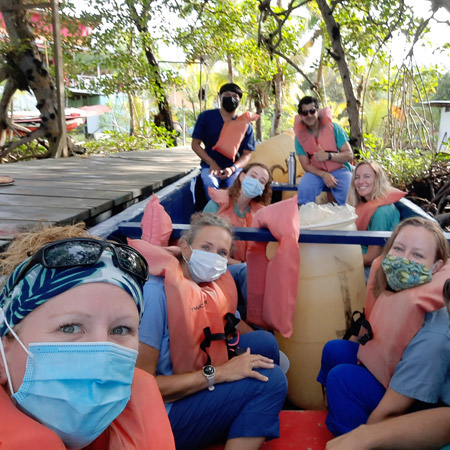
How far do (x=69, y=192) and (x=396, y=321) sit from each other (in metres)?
2.80

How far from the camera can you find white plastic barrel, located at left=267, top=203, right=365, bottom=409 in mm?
2598

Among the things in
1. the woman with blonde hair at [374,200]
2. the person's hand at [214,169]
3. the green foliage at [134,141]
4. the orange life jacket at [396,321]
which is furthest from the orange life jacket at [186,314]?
the green foliage at [134,141]

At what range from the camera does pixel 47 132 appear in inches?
347

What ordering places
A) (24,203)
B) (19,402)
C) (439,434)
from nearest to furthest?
(19,402) → (439,434) → (24,203)

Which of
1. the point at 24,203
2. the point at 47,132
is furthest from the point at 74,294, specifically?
the point at 47,132

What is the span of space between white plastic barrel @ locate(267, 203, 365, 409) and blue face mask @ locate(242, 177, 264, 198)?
3.07 ft

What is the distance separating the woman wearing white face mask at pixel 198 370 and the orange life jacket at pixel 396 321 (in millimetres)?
383

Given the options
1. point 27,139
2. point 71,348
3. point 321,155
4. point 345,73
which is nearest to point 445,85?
point 345,73

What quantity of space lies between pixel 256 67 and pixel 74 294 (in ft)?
39.3

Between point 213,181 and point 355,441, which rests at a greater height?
point 213,181

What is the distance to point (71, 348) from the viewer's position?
1025mm

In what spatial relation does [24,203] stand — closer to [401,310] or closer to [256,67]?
[401,310]

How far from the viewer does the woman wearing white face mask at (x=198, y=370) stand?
177 centimetres

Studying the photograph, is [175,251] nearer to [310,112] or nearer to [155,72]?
[310,112]
